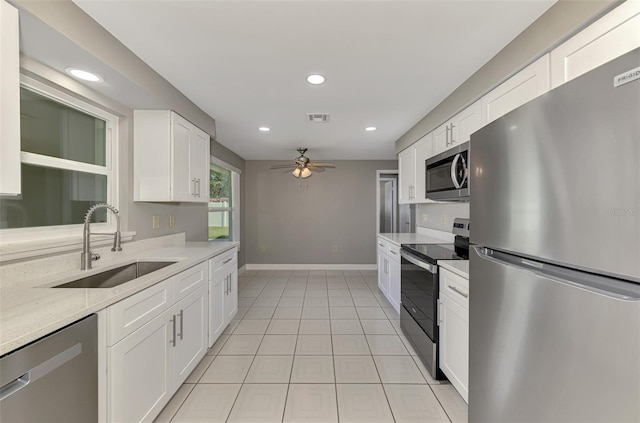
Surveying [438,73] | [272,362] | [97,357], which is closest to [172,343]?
[97,357]

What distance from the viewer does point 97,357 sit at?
1170 millimetres

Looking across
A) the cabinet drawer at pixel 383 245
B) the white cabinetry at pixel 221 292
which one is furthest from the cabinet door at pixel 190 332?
the cabinet drawer at pixel 383 245

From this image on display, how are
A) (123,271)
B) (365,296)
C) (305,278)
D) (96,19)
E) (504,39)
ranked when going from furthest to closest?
1. (305,278)
2. (365,296)
3. (123,271)
4. (504,39)
5. (96,19)

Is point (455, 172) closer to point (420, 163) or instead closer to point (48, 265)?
point (420, 163)

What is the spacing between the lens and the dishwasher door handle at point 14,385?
82 cm

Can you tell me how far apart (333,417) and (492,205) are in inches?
62.4

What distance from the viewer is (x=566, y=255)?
723 mm

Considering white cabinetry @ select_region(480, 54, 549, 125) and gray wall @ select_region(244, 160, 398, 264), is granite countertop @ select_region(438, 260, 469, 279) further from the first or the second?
gray wall @ select_region(244, 160, 398, 264)

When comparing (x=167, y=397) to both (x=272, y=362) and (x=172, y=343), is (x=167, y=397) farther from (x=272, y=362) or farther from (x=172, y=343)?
(x=272, y=362)

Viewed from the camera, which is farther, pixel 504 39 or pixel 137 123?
pixel 137 123

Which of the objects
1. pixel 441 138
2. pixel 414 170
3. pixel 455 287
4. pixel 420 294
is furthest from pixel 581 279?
pixel 414 170

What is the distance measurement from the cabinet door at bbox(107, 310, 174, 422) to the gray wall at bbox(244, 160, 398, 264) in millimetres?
4086

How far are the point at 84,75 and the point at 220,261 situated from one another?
1.72 metres

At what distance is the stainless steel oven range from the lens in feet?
6.72
